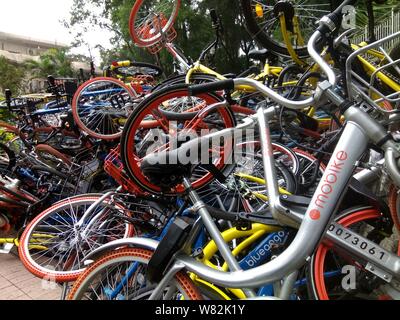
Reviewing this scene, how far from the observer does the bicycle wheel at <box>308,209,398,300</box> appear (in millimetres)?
1812

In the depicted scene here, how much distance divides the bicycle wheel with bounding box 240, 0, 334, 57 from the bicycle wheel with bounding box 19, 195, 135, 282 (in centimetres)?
236

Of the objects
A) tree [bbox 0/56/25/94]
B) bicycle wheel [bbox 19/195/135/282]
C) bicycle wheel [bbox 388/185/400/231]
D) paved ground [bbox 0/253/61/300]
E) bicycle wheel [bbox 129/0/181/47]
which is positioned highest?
tree [bbox 0/56/25/94]

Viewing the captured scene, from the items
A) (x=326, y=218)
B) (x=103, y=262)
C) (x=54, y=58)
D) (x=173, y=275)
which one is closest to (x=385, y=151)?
(x=326, y=218)

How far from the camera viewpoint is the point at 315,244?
1.43m

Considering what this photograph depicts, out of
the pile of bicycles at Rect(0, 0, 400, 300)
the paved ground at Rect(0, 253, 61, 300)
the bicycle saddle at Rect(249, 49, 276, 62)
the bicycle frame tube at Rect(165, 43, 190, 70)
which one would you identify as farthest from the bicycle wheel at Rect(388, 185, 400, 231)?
the bicycle frame tube at Rect(165, 43, 190, 70)

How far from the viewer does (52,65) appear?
2677 centimetres

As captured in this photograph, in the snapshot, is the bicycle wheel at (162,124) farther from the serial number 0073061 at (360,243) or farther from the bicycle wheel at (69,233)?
the serial number 0073061 at (360,243)

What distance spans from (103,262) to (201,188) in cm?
Answer: 115

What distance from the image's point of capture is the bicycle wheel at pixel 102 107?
4453 millimetres

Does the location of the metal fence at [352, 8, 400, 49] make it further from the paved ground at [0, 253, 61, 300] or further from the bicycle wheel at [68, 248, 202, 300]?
the paved ground at [0, 253, 61, 300]

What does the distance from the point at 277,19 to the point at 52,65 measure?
89.0 ft

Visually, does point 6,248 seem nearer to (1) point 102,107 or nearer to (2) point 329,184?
(1) point 102,107

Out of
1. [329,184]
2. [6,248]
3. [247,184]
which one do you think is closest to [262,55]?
[247,184]

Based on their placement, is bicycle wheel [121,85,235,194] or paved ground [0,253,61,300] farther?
paved ground [0,253,61,300]
